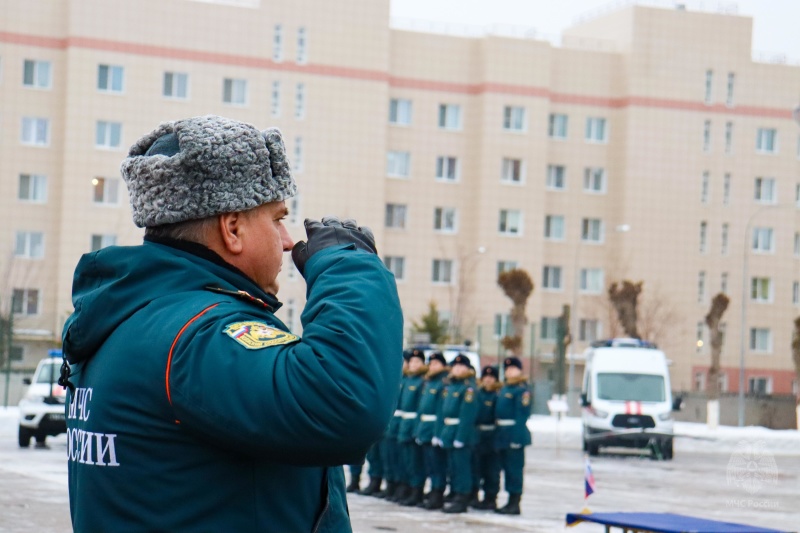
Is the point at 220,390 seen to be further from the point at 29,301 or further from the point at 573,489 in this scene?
the point at 29,301

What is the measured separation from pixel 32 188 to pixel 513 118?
73.8ft

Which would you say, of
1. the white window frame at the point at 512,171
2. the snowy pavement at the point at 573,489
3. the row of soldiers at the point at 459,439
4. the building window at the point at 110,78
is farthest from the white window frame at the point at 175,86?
the row of soldiers at the point at 459,439

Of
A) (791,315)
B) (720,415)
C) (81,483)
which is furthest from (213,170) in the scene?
(791,315)

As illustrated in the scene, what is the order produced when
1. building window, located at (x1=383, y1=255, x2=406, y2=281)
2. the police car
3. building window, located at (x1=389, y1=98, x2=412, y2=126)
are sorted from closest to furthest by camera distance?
the police car
building window, located at (x1=389, y1=98, x2=412, y2=126)
building window, located at (x1=383, y1=255, x2=406, y2=281)

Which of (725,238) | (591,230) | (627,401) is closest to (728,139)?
(725,238)

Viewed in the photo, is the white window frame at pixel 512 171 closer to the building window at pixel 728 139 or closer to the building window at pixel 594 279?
the building window at pixel 594 279

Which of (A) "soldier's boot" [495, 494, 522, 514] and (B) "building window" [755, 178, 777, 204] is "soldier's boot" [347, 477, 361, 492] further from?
(B) "building window" [755, 178, 777, 204]

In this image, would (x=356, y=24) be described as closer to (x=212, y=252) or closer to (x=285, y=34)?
(x=285, y=34)

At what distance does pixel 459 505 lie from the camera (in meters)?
17.3

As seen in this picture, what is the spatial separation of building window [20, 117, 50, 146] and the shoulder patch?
5948 cm

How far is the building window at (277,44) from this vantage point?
203 ft

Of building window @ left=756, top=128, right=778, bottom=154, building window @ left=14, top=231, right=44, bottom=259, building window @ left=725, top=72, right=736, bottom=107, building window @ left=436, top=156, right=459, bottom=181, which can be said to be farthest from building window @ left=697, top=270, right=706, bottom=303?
building window @ left=14, top=231, right=44, bottom=259

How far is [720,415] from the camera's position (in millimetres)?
57531

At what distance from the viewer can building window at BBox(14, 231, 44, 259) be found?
59688mm
